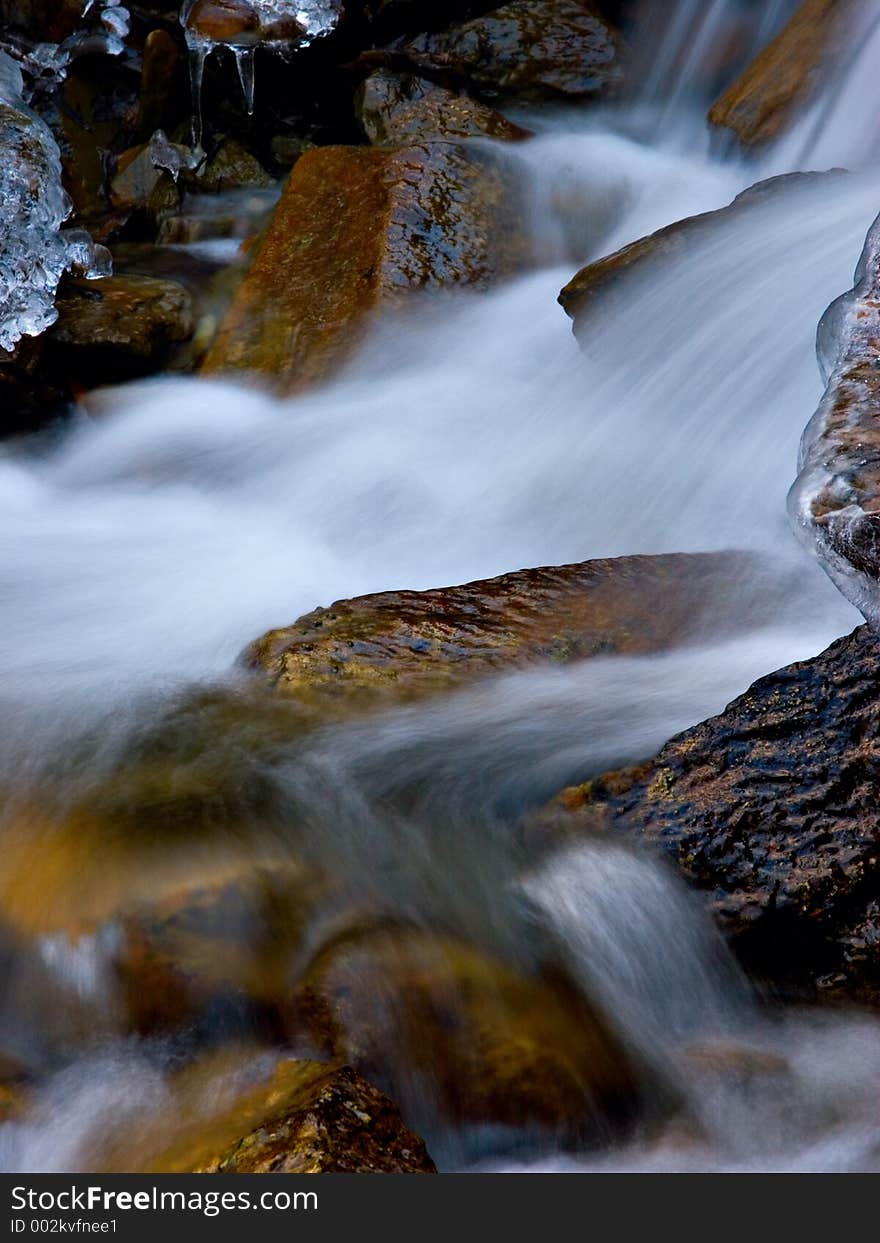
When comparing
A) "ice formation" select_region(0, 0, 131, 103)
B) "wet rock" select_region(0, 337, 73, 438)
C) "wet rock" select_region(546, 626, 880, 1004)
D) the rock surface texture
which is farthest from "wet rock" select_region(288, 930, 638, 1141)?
"ice formation" select_region(0, 0, 131, 103)

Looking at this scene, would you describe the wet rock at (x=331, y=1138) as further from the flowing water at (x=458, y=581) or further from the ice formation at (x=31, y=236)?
the ice formation at (x=31, y=236)

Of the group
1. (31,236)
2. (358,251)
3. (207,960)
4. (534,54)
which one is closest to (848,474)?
(207,960)

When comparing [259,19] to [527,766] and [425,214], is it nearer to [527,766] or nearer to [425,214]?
[425,214]

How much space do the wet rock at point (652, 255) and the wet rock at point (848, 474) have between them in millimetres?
2185

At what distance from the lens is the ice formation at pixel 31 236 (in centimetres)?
659

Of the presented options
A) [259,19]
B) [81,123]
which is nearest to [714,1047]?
[259,19]

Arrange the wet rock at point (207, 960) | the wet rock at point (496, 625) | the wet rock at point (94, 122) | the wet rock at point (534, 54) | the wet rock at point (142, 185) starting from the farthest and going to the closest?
1. the wet rock at point (94, 122)
2. the wet rock at point (142, 185)
3. the wet rock at point (534, 54)
4. the wet rock at point (496, 625)
5. the wet rock at point (207, 960)

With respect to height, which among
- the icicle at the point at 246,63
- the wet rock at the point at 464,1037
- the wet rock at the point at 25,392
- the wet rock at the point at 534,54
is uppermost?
the wet rock at the point at 534,54

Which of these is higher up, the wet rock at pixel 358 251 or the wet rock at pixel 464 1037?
the wet rock at pixel 358 251

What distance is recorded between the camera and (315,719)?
11.6ft

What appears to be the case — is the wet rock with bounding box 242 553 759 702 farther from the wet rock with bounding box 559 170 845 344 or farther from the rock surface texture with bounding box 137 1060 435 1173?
the wet rock with bounding box 559 170 845 344

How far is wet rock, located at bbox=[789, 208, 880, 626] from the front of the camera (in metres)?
3.11

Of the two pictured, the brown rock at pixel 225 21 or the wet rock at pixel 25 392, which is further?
the brown rock at pixel 225 21

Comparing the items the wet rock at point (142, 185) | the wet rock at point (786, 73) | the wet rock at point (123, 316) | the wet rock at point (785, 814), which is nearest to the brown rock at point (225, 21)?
the wet rock at point (142, 185)
